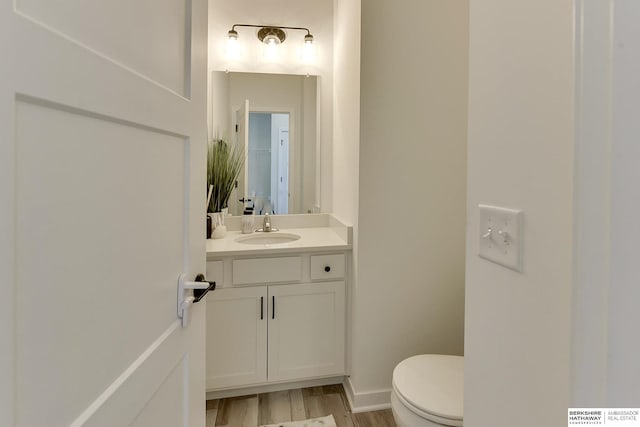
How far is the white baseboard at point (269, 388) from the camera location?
1814 millimetres

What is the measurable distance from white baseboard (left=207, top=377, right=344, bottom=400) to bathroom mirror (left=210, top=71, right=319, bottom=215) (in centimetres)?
108

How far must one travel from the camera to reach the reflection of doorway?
7.47 feet

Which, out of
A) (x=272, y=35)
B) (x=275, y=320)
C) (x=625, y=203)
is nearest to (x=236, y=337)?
(x=275, y=320)

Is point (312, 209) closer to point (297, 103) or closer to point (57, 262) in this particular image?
point (297, 103)

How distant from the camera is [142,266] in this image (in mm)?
635

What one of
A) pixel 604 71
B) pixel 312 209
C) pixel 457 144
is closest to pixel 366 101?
pixel 457 144

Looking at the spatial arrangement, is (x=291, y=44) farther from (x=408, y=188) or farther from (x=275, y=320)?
(x=275, y=320)

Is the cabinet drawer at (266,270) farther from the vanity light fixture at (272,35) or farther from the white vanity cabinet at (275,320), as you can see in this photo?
the vanity light fixture at (272,35)

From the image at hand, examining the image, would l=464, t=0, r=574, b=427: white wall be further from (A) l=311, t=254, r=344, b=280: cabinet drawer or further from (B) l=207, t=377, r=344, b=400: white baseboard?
(B) l=207, t=377, r=344, b=400: white baseboard

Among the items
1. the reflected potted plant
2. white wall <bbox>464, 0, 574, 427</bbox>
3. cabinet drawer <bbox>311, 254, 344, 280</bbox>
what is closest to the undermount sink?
the reflected potted plant

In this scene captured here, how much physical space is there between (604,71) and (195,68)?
0.84m

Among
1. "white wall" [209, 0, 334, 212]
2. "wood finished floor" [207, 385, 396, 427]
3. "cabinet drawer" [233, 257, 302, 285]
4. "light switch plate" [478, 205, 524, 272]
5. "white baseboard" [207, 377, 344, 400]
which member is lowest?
"wood finished floor" [207, 385, 396, 427]

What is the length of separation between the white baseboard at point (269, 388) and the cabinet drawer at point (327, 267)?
63 centimetres

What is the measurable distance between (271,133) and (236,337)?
4.40 feet
